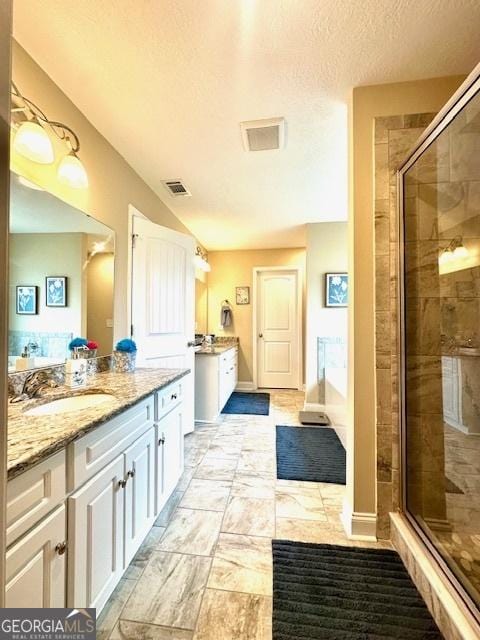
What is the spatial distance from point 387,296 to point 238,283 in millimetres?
3730

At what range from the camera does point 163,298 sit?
2.66 m

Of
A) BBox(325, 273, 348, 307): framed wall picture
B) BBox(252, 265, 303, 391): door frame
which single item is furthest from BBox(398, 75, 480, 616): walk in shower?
BBox(252, 265, 303, 391): door frame

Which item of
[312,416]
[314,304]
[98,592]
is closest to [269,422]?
[312,416]

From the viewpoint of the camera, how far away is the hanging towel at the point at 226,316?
510 centimetres

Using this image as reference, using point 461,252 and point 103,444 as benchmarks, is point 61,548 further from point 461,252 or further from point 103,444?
point 461,252

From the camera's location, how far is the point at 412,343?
5.09 feet

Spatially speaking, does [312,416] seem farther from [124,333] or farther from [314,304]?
[124,333]

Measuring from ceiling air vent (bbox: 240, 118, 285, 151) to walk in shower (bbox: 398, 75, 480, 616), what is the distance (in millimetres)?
849

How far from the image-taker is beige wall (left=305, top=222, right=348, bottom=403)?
373 cm

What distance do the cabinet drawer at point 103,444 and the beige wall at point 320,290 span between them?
2693mm

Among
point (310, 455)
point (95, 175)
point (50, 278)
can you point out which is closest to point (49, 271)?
point (50, 278)

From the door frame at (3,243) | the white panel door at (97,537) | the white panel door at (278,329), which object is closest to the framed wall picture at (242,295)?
the white panel door at (278,329)

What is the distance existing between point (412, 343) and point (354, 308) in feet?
1.18

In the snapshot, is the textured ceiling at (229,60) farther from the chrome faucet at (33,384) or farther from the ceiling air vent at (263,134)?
the chrome faucet at (33,384)
